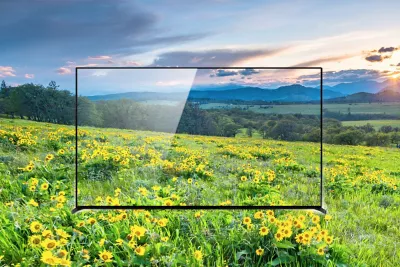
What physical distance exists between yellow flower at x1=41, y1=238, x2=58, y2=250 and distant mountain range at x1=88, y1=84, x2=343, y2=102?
193 cm

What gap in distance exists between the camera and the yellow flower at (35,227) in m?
4.08

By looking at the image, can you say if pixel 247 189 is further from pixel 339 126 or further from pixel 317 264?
pixel 339 126

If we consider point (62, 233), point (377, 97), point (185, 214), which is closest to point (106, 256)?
point (62, 233)

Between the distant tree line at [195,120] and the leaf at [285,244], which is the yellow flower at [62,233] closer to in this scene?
the distant tree line at [195,120]

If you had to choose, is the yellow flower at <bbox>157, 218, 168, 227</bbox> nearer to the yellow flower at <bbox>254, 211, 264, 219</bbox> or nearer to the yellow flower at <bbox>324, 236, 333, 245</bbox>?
the yellow flower at <bbox>254, 211, 264, 219</bbox>

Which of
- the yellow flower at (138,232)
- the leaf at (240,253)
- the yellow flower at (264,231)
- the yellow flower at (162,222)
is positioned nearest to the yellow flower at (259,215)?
the yellow flower at (264,231)

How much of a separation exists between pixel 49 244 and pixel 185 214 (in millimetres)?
1693

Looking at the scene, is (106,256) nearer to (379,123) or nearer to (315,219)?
(315,219)

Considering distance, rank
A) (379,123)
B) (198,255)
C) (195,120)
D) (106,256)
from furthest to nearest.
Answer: (379,123), (195,120), (198,255), (106,256)

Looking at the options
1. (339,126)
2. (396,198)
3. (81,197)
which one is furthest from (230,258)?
(339,126)

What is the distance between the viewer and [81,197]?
5230mm

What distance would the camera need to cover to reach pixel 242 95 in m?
5.18

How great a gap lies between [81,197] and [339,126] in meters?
11.7

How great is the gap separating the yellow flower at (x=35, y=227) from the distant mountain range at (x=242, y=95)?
1642mm
